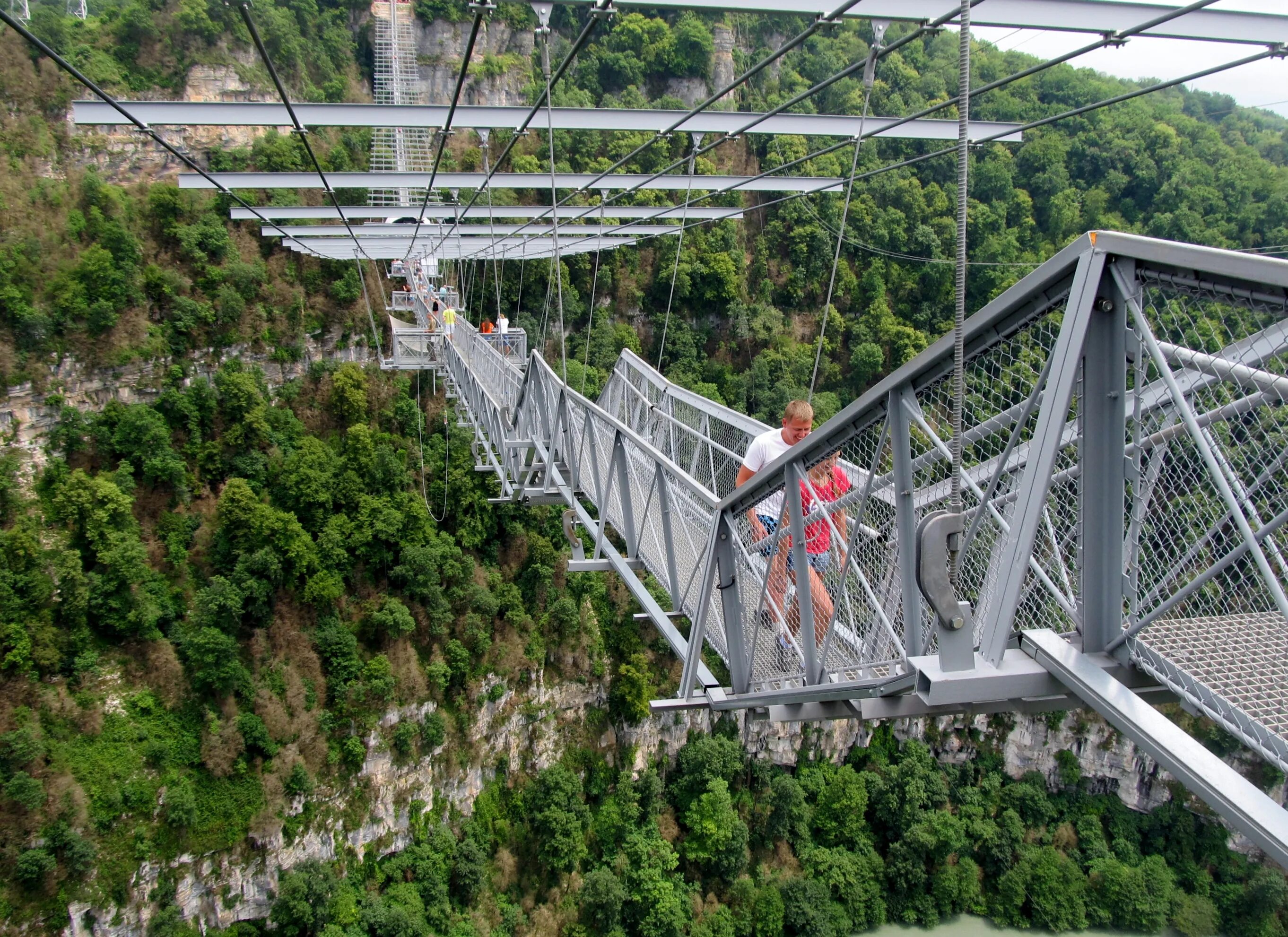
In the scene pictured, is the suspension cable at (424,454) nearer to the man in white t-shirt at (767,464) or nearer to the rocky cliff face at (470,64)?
the rocky cliff face at (470,64)

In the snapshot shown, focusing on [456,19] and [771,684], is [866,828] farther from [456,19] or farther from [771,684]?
[456,19]

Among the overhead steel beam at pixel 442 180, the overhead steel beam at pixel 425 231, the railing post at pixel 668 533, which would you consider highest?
the overhead steel beam at pixel 442 180

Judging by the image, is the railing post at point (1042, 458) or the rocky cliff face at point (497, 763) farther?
the rocky cliff face at point (497, 763)

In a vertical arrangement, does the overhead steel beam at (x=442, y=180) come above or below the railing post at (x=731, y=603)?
above

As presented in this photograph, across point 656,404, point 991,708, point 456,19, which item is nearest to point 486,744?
point 656,404

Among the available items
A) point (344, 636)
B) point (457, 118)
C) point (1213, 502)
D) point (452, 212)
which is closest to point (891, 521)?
point (1213, 502)

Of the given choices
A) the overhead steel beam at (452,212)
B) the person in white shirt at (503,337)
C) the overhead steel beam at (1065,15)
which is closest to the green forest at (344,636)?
the overhead steel beam at (452,212)

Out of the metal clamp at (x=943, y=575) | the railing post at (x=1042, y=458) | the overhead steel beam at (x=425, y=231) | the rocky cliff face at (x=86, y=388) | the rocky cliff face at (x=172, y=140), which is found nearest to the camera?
the railing post at (x=1042, y=458)
